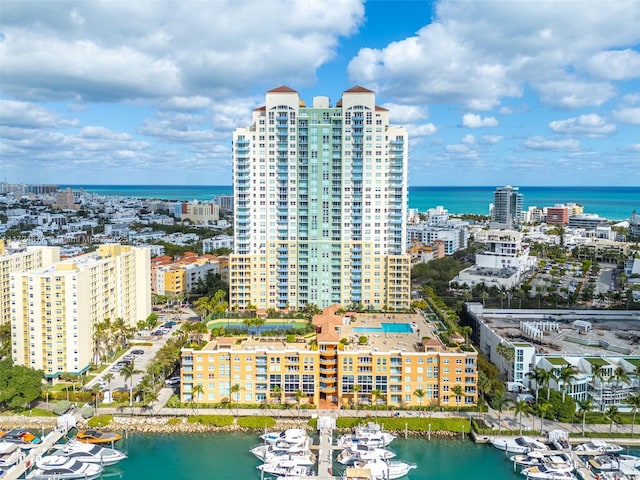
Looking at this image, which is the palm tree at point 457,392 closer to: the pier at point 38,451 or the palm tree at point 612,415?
the palm tree at point 612,415

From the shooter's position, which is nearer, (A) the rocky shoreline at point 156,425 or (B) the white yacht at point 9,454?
(B) the white yacht at point 9,454

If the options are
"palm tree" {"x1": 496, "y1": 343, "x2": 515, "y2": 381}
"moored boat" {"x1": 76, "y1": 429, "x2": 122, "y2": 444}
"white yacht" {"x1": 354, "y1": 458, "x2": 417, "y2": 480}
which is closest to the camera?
"white yacht" {"x1": 354, "y1": 458, "x2": 417, "y2": 480}

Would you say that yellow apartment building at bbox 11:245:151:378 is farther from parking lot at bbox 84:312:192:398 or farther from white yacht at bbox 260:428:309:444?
white yacht at bbox 260:428:309:444

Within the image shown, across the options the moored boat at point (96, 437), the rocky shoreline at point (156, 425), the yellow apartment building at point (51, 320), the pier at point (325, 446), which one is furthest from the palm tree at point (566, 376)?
the yellow apartment building at point (51, 320)

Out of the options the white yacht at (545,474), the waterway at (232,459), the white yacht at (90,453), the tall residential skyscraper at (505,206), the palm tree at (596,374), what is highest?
the tall residential skyscraper at (505,206)

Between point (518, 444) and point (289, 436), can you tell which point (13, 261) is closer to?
point (289, 436)

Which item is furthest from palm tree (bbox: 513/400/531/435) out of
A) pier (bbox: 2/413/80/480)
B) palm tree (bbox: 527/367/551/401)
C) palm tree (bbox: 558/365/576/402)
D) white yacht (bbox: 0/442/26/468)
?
white yacht (bbox: 0/442/26/468)

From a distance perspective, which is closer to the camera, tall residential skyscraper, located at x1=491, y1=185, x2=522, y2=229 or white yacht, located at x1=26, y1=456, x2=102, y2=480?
white yacht, located at x1=26, y1=456, x2=102, y2=480

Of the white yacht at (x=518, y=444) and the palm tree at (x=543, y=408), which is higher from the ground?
the palm tree at (x=543, y=408)
